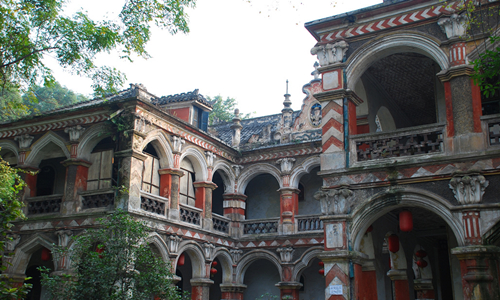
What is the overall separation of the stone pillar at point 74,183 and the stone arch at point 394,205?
8.55 metres

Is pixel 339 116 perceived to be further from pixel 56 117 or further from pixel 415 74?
pixel 56 117

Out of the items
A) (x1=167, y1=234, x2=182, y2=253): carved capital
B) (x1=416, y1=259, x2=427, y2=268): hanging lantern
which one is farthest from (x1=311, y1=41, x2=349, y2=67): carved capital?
(x1=167, y1=234, x2=182, y2=253): carved capital

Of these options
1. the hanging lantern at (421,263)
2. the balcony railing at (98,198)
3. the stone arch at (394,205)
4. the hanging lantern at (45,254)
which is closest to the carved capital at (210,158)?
the balcony railing at (98,198)

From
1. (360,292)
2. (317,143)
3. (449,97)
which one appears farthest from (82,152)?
(449,97)

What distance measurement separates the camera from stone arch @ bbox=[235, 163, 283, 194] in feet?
62.4

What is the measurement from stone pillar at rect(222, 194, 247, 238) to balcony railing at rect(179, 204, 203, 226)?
2.04 meters

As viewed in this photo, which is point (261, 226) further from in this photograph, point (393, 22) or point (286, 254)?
point (393, 22)

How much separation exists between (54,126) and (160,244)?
16.7 ft

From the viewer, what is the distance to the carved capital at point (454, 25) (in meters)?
9.66

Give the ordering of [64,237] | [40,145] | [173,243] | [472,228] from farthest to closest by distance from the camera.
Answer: [40,145]
[173,243]
[64,237]
[472,228]

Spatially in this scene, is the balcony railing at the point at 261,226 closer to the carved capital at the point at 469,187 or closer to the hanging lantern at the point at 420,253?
the hanging lantern at the point at 420,253

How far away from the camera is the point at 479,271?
841 centimetres

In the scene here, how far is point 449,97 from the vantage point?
31.4 feet

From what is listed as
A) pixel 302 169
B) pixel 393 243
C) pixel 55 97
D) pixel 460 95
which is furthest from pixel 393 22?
pixel 55 97
